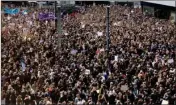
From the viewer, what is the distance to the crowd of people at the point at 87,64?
70.9ft

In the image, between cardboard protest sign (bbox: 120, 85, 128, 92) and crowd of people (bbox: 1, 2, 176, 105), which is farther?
cardboard protest sign (bbox: 120, 85, 128, 92)

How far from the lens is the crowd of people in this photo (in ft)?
70.9

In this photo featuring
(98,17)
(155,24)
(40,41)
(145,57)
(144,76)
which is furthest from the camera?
(98,17)

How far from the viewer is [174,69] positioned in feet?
82.8

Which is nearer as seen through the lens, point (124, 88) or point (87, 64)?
point (124, 88)

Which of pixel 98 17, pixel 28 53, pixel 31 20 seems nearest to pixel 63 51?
pixel 28 53

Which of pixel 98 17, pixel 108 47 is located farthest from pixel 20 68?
pixel 98 17

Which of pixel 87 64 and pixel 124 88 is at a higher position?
pixel 87 64

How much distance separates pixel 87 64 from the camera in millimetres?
26172

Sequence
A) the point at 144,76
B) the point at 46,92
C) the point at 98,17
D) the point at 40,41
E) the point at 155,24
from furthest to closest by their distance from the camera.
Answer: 1. the point at 98,17
2. the point at 155,24
3. the point at 40,41
4. the point at 144,76
5. the point at 46,92

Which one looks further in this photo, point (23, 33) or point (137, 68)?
point (23, 33)

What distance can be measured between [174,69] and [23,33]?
39.7 feet

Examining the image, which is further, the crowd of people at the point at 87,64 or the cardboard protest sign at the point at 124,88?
the cardboard protest sign at the point at 124,88

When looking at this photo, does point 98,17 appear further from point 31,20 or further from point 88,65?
point 88,65
